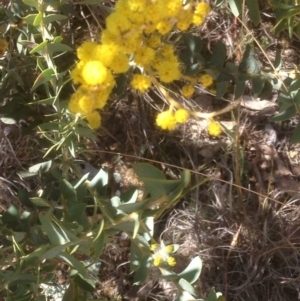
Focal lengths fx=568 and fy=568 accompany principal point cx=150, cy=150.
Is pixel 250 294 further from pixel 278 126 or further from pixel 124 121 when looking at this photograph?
pixel 124 121

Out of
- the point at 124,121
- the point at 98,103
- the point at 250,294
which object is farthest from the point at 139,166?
the point at 250,294

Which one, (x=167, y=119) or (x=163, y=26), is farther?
(x=167, y=119)

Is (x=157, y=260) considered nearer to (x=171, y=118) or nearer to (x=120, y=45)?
(x=171, y=118)

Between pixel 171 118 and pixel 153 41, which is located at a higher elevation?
pixel 153 41

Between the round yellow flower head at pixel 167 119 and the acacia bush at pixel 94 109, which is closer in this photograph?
the acacia bush at pixel 94 109

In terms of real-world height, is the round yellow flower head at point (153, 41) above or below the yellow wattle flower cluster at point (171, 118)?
above

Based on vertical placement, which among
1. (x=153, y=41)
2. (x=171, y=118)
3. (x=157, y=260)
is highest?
(x=153, y=41)

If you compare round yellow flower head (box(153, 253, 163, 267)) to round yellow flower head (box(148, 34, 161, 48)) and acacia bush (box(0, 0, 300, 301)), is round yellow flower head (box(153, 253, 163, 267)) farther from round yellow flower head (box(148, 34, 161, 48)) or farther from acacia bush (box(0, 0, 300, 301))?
round yellow flower head (box(148, 34, 161, 48))

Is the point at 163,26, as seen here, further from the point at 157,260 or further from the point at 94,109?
the point at 157,260

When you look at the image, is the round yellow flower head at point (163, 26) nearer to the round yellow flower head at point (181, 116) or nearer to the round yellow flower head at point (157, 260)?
the round yellow flower head at point (181, 116)

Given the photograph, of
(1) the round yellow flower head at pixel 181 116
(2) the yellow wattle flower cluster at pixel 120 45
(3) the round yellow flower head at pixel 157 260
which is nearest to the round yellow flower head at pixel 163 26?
(2) the yellow wattle flower cluster at pixel 120 45

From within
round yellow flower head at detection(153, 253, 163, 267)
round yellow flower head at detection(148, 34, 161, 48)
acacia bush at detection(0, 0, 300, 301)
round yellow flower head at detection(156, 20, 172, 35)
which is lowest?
round yellow flower head at detection(153, 253, 163, 267)

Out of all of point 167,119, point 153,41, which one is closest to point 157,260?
point 167,119

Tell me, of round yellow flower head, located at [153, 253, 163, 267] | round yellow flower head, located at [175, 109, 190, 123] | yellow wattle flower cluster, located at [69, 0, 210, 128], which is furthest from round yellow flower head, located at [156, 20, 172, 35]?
round yellow flower head, located at [153, 253, 163, 267]
